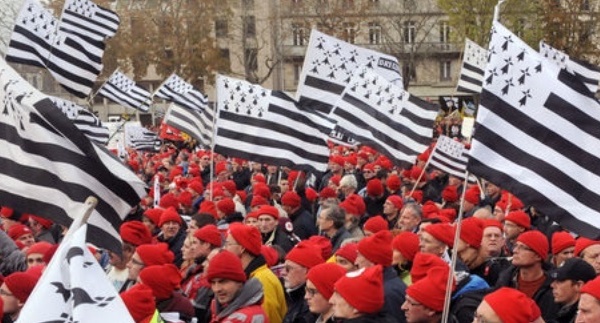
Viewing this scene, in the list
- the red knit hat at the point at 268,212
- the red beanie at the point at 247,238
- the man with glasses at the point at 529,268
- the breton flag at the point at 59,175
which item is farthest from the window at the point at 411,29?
the breton flag at the point at 59,175

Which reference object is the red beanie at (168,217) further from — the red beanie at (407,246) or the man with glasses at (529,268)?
the man with glasses at (529,268)

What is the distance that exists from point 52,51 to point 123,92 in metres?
7.57

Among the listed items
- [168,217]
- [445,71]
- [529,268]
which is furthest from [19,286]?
[445,71]

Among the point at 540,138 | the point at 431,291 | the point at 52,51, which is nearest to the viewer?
the point at 431,291

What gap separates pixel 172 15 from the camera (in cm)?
6625

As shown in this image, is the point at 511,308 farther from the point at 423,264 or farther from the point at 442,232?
the point at 442,232

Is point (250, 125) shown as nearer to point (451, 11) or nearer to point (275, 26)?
point (451, 11)

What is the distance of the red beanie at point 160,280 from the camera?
7.04 meters

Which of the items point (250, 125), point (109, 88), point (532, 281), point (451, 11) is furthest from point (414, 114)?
point (451, 11)

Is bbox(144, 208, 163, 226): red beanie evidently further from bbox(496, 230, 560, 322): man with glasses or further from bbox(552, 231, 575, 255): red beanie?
bbox(496, 230, 560, 322): man with glasses

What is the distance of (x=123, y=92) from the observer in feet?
68.4

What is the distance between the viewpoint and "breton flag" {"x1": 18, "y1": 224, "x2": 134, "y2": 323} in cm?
408

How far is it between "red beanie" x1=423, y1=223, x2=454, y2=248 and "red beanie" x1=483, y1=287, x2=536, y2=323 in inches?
97.5

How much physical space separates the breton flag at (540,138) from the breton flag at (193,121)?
14.5 metres
